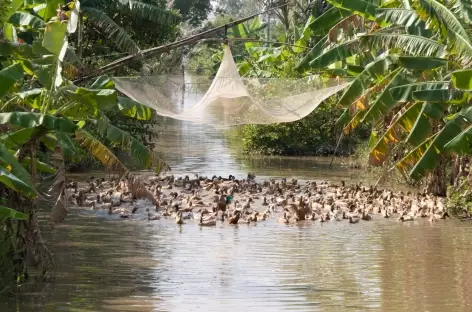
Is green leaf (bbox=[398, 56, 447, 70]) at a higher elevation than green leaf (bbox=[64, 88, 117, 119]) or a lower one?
higher

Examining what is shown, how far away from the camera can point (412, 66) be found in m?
12.4

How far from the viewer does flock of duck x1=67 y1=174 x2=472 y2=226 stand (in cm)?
1561

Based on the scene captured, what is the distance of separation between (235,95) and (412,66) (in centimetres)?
375

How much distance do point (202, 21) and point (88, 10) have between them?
41.2 meters

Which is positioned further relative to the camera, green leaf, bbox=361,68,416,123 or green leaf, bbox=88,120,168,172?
green leaf, bbox=361,68,416,123

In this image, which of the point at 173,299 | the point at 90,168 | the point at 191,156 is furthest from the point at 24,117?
the point at 191,156

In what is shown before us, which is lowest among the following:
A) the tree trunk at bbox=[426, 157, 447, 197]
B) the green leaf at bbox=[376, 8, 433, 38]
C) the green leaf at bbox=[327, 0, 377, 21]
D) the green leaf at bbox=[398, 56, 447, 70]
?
the tree trunk at bbox=[426, 157, 447, 197]

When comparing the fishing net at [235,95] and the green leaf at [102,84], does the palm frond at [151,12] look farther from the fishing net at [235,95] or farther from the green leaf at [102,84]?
the green leaf at [102,84]

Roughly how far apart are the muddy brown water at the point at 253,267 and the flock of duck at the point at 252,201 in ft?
1.28

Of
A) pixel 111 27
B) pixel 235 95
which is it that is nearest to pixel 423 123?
pixel 235 95

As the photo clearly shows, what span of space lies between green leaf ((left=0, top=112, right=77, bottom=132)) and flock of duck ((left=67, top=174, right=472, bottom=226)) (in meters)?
5.48

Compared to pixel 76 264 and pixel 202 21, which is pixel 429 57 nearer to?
pixel 76 264

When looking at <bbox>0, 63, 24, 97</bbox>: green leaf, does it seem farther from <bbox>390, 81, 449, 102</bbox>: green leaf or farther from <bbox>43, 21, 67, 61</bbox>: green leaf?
<bbox>390, 81, 449, 102</bbox>: green leaf

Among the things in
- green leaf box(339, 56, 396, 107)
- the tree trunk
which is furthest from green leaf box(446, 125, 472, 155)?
the tree trunk
